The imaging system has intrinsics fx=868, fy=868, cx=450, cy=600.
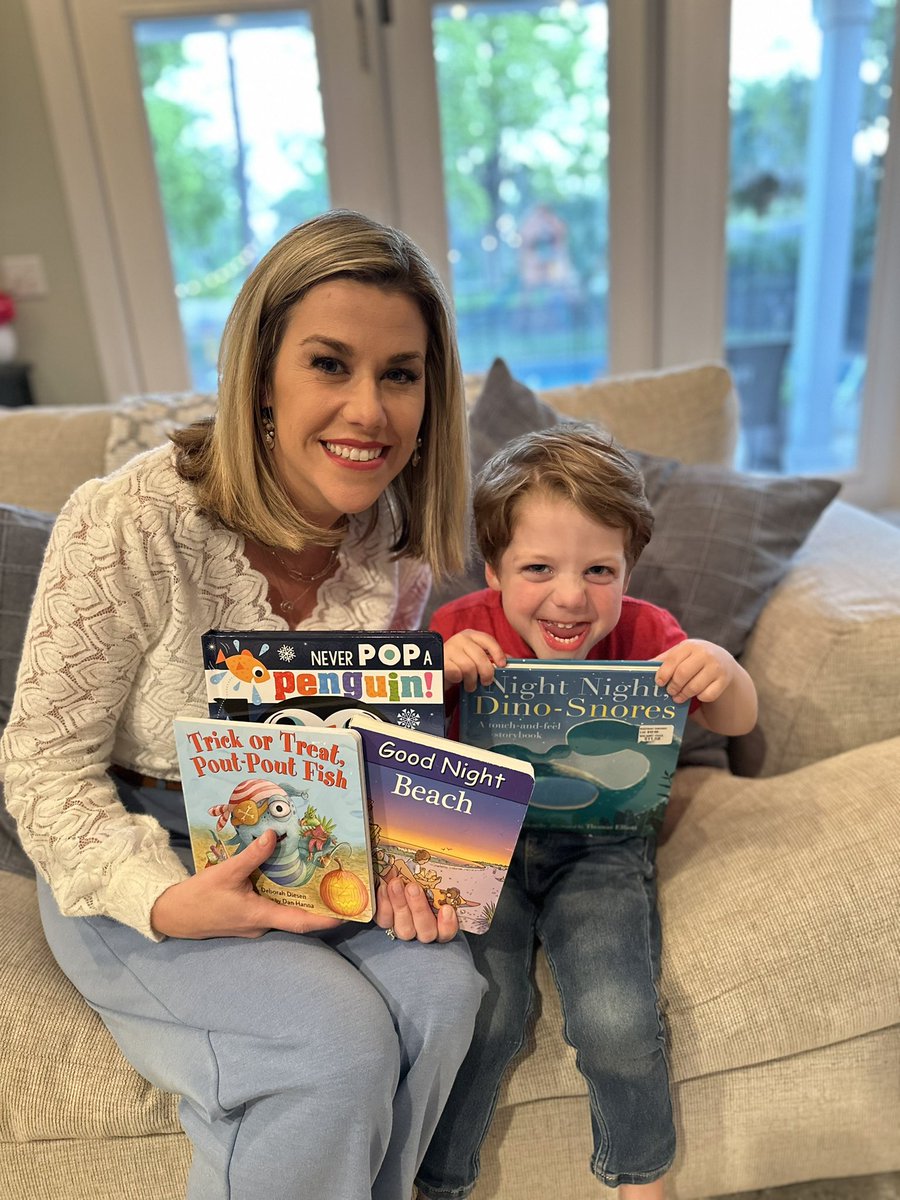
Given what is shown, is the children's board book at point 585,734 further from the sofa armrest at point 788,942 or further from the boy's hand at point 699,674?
the sofa armrest at point 788,942

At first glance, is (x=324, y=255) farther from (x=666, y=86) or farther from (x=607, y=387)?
(x=666, y=86)

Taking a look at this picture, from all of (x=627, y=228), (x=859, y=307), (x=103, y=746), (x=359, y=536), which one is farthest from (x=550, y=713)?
(x=859, y=307)

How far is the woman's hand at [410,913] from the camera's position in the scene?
35.5 inches

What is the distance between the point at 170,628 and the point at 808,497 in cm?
106

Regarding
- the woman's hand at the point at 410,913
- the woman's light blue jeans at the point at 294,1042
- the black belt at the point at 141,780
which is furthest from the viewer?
the black belt at the point at 141,780

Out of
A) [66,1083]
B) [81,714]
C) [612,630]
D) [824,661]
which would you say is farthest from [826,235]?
[66,1083]

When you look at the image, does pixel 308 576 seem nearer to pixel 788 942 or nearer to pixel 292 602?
pixel 292 602

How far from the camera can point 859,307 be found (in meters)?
2.79

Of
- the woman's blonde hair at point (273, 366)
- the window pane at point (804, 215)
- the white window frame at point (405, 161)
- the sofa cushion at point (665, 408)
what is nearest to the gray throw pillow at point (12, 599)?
the woman's blonde hair at point (273, 366)

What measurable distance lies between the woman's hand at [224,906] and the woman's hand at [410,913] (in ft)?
0.25

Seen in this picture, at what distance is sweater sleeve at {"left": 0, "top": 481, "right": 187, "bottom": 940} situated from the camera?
0.89m

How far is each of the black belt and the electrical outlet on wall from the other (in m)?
1.99

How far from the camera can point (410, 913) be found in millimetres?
908

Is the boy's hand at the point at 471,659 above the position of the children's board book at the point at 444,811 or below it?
above
